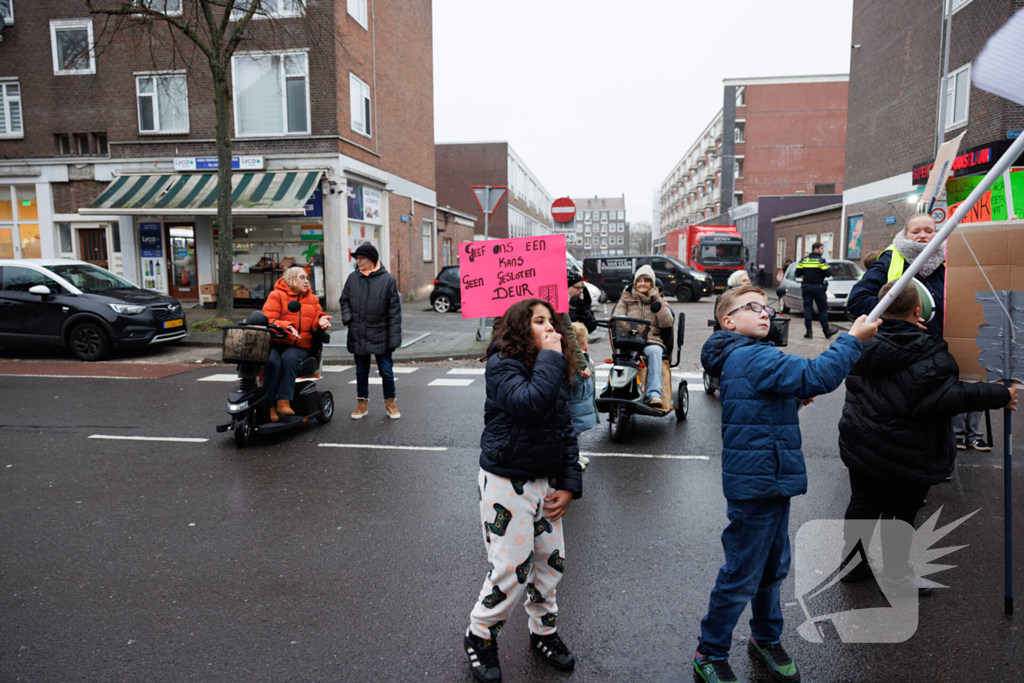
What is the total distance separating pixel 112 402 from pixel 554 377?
7589 mm

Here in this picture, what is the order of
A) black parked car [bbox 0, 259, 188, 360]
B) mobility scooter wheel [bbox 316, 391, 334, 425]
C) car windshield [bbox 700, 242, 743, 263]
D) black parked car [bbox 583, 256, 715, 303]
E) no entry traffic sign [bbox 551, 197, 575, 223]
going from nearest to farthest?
mobility scooter wheel [bbox 316, 391, 334, 425], black parked car [bbox 0, 259, 188, 360], no entry traffic sign [bbox 551, 197, 575, 223], black parked car [bbox 583, 256, 715, 303], car windshield [bbox 700, 242, 743, 263]

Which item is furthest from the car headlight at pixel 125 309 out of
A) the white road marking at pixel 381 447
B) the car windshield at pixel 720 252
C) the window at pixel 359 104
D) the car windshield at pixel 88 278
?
the car windshield at pixel 720 252

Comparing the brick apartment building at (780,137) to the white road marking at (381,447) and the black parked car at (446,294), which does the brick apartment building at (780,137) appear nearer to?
the black parked car at (446,294)

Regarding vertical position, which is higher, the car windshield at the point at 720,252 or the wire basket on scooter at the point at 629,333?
the car windshield at the point at 720,252

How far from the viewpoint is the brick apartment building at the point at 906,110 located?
17.6 m

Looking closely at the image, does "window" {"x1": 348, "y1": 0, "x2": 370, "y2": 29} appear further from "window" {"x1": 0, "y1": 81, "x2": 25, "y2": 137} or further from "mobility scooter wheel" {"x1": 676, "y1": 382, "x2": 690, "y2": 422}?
"mobility scooter wheel" {"x1": 676, "y1": 382, "x2": 690, "y2": 422}

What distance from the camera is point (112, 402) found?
324 inches

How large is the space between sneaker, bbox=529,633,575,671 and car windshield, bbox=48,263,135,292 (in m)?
11.8

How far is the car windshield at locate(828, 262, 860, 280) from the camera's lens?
18.5 m

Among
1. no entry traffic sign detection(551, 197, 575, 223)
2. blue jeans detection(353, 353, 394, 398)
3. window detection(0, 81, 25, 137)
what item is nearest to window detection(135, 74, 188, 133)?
window detection(0, 81, 25, 137)

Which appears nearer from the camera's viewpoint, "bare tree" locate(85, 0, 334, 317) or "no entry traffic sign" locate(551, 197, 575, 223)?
"no entry traffic sign" locate(551, 197, 575, 223)

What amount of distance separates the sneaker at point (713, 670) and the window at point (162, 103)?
68.1ft

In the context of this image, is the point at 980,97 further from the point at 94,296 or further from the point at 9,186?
the point at 9,186

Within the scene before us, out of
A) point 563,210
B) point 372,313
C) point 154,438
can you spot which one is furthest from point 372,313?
point 563,210
